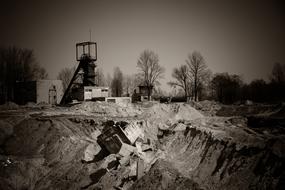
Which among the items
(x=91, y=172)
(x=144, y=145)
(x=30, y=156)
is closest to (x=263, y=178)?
(x=144, y=145)

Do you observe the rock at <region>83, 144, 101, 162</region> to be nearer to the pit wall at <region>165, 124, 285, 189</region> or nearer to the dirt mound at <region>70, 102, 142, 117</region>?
the pit wall at <region>165, 124, 285, 189</region>

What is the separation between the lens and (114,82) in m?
61.8

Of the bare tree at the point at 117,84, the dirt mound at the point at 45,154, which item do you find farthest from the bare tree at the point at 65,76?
the dirt mound at the point at 45,154

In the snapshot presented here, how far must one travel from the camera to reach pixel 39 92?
37062mm

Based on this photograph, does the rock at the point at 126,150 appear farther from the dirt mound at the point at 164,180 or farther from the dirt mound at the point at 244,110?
the dirt mound at the point at 244,110

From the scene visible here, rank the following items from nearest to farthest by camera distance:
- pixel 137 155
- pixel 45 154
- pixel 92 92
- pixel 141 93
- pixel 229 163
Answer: pixel 229 163 → pixel 137 155 → pixel 45 154 → pixel 92 92 → pixel 141 93

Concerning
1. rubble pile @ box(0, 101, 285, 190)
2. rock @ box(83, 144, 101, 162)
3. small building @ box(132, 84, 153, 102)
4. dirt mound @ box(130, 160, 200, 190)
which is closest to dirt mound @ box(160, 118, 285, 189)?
rubble pile @ box(0, 101, 285, 190)

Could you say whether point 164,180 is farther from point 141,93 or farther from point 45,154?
point 141,93

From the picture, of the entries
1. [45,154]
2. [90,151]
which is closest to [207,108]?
[90,151]

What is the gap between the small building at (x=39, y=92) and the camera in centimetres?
3706

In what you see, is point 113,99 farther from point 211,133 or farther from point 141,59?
point 211,133

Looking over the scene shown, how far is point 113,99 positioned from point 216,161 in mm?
23655

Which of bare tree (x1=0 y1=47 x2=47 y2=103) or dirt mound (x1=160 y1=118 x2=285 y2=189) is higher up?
bare tree (x1=0 y1=47 x2=47 y2=103)

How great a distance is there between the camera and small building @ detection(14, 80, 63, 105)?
37.1 metres
